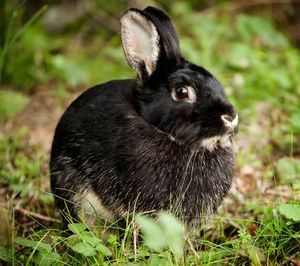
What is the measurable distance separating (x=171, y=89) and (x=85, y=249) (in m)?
1.26

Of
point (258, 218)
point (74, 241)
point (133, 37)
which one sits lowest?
point (258, 218)

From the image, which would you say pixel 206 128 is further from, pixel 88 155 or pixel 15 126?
pixel 15 126

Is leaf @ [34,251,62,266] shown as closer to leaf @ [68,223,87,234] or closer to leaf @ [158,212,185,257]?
leaf @ [68,223,87,234]

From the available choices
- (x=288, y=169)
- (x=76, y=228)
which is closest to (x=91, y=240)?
(x=76, y=228)

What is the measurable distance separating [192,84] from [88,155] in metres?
0.98

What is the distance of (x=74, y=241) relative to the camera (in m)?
2.69

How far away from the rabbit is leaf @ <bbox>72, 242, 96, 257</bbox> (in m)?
0.33

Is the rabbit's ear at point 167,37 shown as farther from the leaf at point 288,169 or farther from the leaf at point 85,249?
the leaf at point 288,169

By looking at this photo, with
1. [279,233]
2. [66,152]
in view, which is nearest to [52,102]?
[66,152]

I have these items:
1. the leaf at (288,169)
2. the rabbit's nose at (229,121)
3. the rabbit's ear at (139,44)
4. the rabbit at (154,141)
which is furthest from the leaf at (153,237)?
the leaf at (288,169)

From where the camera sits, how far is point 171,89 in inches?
116

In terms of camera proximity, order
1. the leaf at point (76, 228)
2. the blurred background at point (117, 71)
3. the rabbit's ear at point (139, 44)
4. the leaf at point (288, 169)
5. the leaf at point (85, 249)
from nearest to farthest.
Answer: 1. the leaf at point (85, 249)
2. the leaf at point (76, 228)
3. the rabbit's ear at point (139, 44)
4. the leaf at point (288, 169)
5. the blurred background at point (117, 71)

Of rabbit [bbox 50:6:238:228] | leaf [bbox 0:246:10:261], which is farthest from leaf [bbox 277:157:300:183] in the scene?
leaf [bbox 0:246:10:261]

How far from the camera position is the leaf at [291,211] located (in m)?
2.72
